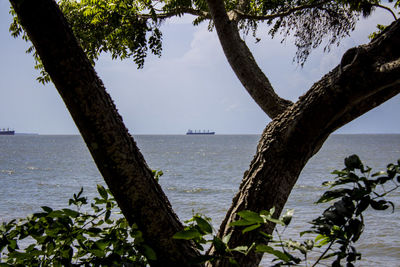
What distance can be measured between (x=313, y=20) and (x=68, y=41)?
366cm

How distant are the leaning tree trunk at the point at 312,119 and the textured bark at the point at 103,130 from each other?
0.37m

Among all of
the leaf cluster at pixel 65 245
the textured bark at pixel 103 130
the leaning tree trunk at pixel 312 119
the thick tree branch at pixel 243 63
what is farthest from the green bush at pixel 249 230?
the thick tree branch at pixel 243 63

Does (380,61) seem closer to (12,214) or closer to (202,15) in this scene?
(202,15)

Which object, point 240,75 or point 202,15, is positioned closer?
point 240,75

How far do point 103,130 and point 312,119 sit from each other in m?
1.00

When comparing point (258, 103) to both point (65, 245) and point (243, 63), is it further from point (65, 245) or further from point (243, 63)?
point (65, 245)

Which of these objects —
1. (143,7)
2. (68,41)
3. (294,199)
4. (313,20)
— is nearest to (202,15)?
(143,7)

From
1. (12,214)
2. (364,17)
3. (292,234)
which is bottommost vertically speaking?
(292,234)

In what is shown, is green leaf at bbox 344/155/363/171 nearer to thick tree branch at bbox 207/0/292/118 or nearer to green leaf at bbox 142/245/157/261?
green leaf at bbox 142/245/157/261

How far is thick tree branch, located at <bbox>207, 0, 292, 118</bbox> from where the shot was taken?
8.88 ft

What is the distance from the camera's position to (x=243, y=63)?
2.83 m

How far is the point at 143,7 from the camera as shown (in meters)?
4.11

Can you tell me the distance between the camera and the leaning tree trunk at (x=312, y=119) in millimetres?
1758

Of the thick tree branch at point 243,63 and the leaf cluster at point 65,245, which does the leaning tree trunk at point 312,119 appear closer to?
Result: the leaf cluster at point 65,245
